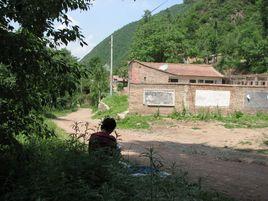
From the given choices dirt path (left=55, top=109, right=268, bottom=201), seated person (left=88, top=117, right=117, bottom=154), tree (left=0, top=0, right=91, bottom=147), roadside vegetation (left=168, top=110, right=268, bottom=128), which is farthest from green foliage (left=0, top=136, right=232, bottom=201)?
roadside vegetation (left=168, top=110, right=268, bottom=128)

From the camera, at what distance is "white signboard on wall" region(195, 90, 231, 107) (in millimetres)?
27484

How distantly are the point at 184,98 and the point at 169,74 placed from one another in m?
17.5

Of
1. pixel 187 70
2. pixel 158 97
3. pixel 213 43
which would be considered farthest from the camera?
pixel 213 43

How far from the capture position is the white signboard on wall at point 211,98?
2748cm

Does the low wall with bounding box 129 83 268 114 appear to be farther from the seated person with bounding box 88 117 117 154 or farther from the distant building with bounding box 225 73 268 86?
the seated person with bounding box 88 117 117 154

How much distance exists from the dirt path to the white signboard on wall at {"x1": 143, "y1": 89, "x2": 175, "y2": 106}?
6.60 ft

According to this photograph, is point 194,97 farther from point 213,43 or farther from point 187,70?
point 213,43

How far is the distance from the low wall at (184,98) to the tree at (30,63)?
820 inches

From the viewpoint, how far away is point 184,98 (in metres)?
27.2

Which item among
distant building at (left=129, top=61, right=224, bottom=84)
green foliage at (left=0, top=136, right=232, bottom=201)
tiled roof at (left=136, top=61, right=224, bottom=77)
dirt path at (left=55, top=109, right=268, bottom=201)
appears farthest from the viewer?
tiled roof at (left=136, top=61, right=224, bottom=77)

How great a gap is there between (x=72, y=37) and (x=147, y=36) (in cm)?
5898

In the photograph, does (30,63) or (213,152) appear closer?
(30,63)

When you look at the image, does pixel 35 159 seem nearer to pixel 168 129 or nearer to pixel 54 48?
pixel 54 48

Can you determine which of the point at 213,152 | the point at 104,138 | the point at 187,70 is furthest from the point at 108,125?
the point at 187,70
